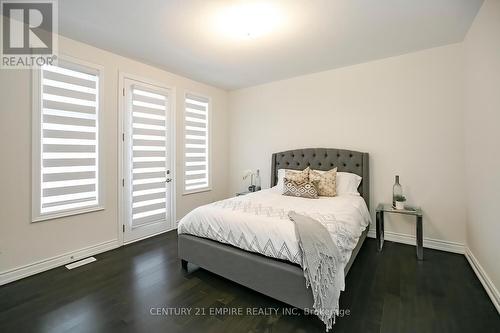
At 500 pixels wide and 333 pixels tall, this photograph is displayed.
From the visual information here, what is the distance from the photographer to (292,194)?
10.1 feet

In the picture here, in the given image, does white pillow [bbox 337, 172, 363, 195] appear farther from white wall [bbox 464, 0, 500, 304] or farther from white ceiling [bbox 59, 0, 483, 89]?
white ceiling [bbox 59, 0, 483, 89]

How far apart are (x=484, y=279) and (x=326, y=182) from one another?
1.73m

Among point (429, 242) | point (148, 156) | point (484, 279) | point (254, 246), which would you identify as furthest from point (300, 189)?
point (148, 156)

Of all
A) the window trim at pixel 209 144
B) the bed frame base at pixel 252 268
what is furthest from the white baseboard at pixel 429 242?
the window trim at pixel 209 144

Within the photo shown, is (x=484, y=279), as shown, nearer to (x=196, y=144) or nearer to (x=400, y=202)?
(x=400, y=202)

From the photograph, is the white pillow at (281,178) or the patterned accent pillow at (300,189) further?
the white pillow at (281,178)

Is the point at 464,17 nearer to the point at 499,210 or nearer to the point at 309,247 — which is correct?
the point at 499,210

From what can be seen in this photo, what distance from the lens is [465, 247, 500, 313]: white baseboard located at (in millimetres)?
1814

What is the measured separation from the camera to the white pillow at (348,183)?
3170 millimetres

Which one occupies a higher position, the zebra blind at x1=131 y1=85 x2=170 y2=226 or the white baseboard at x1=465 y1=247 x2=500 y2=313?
the zebra blind at x1=131 y1=85 x2=170 y2=226

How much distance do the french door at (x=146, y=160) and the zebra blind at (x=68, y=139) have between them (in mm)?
392

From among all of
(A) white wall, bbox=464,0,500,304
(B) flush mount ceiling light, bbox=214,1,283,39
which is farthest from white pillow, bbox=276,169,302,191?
(A) white wall, bbox=464,0,500,304

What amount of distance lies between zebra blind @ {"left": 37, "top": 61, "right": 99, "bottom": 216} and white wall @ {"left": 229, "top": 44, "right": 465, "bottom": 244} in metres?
2.88

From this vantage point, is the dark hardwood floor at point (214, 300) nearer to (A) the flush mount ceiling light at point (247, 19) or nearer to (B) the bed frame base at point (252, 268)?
(B) the bed frame base at point (252, 268)
